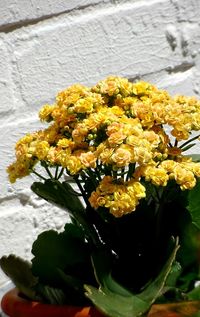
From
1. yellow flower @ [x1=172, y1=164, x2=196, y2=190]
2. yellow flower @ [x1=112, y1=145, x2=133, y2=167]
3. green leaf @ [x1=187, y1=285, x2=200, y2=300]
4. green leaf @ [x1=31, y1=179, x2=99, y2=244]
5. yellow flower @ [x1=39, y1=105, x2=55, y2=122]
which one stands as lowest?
green leaf @ [x1=187, y1=285, x2=200, y2=300]

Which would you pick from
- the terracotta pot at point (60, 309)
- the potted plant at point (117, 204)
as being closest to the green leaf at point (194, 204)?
the potted plant at point (117, 204)

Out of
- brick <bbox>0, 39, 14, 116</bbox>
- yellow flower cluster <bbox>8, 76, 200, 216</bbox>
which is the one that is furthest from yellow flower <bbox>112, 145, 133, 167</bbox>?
brick <bbox>0, 39, 14, 116</bbox>

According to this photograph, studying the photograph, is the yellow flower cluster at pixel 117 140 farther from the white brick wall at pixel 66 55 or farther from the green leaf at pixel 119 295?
the white brick wall at pixel 66 55

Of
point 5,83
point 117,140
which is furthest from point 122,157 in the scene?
point 5,83

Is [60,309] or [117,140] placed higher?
[117,140]

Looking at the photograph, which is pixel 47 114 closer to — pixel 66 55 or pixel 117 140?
pixel 117 140

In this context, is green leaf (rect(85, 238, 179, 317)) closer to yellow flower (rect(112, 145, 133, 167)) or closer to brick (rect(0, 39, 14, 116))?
yellow flower (rect(112, 145, 133, 167))

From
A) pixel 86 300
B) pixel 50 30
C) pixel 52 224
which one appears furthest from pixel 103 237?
pixel 50 30
